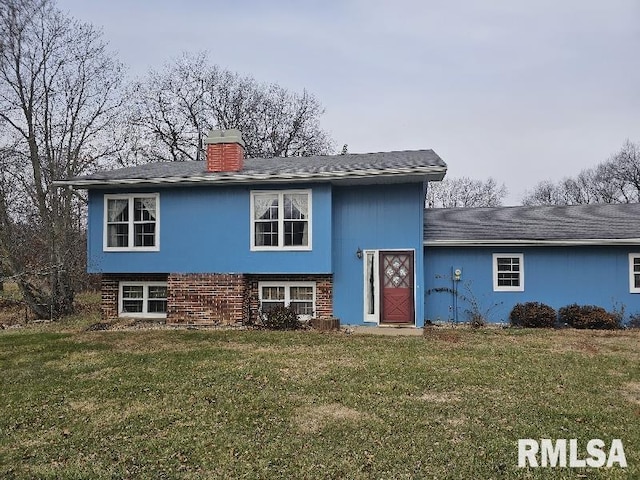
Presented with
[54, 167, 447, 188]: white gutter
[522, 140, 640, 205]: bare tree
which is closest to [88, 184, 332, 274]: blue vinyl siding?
[54, 167, 447, 188]: white gutter

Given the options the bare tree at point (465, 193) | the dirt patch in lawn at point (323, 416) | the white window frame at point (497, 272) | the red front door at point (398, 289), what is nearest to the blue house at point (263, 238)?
the red front door at point (398, 289)

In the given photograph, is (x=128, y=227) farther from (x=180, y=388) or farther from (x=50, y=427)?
(x=50, y=427)

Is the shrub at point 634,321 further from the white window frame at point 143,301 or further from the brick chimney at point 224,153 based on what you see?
the white window frame at point 143,301

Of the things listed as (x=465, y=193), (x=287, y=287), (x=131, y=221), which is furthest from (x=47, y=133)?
(x=465, y=193)

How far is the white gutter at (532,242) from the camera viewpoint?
12.8 metres

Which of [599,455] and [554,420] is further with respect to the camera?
[554,420]

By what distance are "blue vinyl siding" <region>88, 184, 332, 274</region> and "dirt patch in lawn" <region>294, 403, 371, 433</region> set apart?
670 cm

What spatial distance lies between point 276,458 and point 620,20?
13862mm

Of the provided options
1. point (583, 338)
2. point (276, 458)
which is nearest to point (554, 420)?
point (276, 458)

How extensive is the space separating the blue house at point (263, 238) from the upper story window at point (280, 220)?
0.03 meters

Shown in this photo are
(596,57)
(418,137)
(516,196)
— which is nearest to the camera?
(596,57)

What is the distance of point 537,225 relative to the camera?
14117mm

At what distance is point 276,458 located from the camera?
4.43 meters

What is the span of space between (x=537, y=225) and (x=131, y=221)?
1167cm
